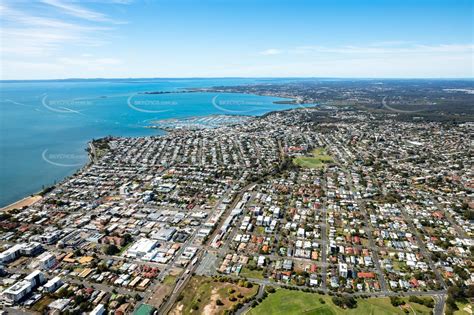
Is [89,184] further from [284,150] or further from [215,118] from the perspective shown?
[215,118]

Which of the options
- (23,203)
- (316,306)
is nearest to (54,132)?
(23,203)

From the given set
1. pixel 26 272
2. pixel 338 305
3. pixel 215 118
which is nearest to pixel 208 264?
pixel 338 305

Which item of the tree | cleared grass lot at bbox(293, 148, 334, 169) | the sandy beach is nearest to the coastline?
the sandy beach

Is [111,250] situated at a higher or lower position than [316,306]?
higher

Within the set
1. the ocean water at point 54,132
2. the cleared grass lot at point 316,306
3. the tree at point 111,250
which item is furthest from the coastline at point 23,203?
the cleared grass lot at point 316,306

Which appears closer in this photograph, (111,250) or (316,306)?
(316,306)

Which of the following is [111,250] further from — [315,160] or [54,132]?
[54,132]

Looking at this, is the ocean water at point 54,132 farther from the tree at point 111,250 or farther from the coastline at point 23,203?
the tree at point 111,250

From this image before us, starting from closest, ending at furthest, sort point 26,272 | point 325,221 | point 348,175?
1. point 26,272
2. point 325,221
3. point 348,175

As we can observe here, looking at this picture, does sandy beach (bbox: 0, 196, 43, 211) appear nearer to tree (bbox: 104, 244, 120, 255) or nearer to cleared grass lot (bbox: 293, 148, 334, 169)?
tree (bbox: 104, 244, 120, 255)
